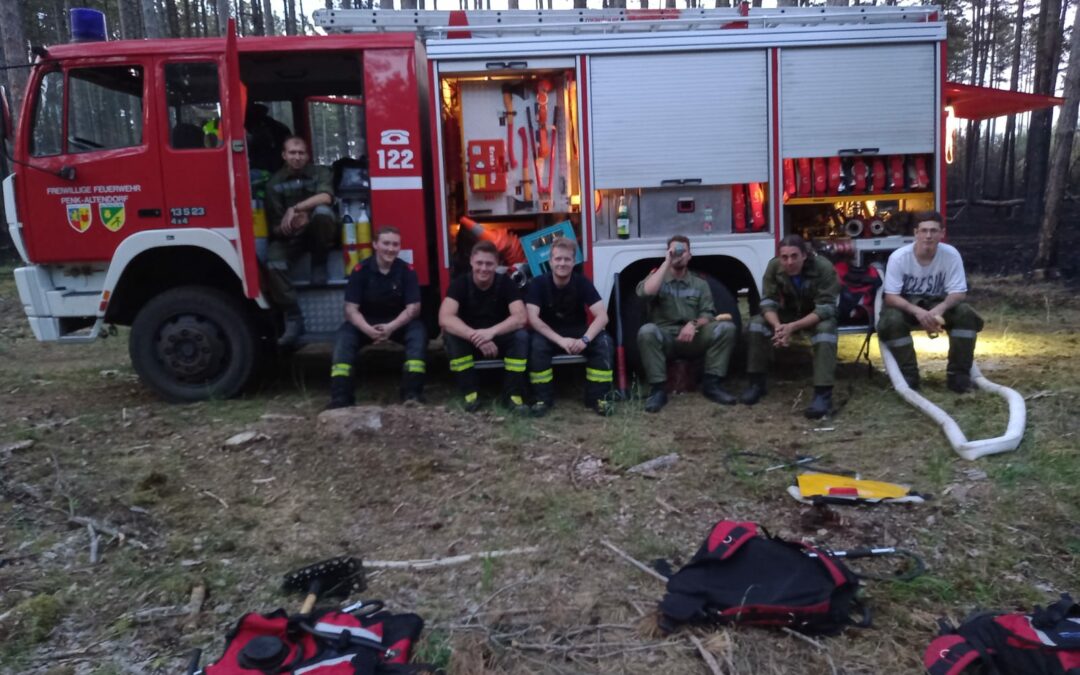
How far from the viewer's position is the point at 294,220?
5.94m

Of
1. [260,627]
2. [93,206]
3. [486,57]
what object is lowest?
[260,627]

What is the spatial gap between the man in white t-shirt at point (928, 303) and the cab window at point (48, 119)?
5988 mm

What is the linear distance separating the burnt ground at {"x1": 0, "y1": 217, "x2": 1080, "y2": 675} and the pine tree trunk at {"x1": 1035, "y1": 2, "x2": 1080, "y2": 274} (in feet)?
17.7

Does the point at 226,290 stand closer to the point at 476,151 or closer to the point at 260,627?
the point at 476,151

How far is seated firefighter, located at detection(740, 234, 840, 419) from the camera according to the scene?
5.58 meters

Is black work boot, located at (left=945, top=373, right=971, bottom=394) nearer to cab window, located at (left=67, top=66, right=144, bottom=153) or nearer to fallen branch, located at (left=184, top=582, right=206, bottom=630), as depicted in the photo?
fallen branch, located at (left=184, top=582, right=206, bottom=630)

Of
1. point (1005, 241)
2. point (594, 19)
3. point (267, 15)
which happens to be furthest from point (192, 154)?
point (267, 15)

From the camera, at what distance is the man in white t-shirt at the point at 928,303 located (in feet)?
18.3

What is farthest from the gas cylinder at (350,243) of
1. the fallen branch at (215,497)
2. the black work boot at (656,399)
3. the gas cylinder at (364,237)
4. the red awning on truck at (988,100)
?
the red awning on truck at (988,100)

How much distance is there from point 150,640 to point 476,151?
4.21 m

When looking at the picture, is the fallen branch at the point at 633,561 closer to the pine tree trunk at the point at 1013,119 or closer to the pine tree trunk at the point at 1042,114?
the pine tree trunk at the point at 1042,114

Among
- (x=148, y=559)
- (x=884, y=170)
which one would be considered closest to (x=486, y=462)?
(x=148, y=559)

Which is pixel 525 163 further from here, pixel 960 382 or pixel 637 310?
pixel 960 382

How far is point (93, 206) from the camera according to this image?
5.79 meters
